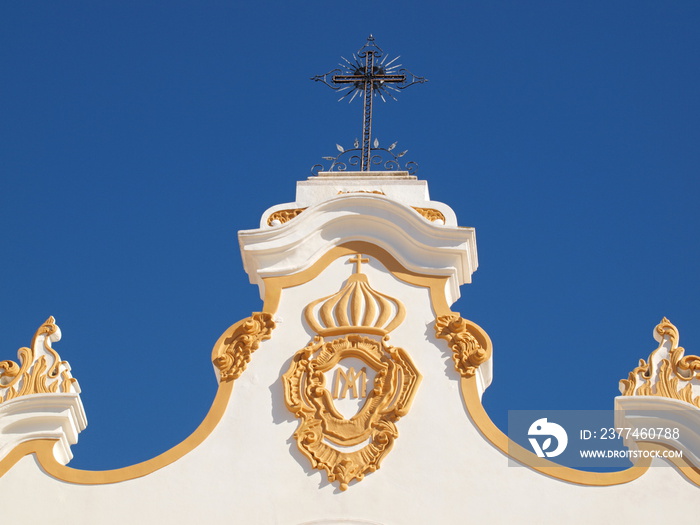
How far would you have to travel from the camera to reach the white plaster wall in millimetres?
10969

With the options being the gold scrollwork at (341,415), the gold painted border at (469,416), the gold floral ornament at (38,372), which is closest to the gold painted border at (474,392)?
the gold painted border at (469,416)

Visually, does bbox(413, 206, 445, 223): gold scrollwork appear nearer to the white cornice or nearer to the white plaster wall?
the white cornice

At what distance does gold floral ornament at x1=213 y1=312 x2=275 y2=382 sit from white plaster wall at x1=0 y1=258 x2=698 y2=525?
0.22 m

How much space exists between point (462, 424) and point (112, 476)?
2.80m

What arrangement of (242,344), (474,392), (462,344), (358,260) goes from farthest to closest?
(358,260) < (242,344) < (462,344) < (474,392)

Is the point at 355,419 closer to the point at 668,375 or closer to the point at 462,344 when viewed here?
the point at 462,344

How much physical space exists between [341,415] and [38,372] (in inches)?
101

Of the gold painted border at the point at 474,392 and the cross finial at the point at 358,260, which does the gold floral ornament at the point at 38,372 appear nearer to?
the gold painted border at the point at 474,392

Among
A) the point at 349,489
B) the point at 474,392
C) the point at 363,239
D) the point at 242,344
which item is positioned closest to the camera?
the point at 349,489

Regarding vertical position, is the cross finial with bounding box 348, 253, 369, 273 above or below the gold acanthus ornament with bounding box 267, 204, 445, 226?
below

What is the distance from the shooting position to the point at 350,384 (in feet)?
38.8

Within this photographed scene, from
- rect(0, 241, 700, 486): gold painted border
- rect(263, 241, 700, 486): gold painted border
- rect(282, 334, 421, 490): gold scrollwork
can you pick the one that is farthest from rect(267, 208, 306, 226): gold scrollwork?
rect(282, 334, 421, 490): gold scrollwork

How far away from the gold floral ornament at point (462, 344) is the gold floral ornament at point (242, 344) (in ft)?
4.77

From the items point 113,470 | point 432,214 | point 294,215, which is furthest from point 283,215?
point 113,470
